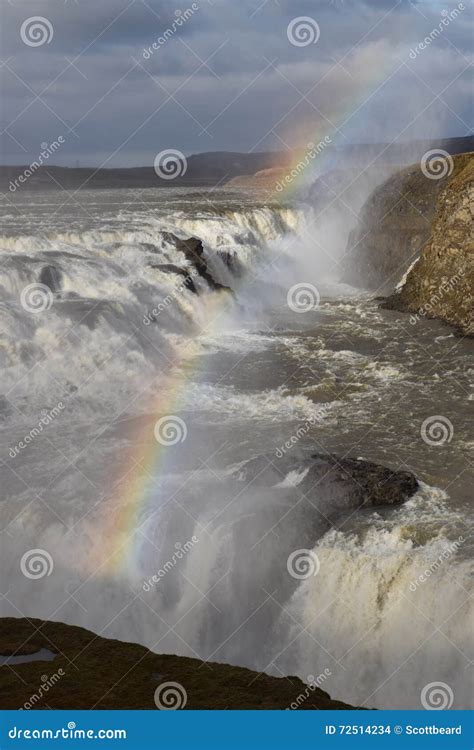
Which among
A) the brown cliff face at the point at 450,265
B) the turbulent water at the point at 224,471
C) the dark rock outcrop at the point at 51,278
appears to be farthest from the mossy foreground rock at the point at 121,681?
the brown cliff face at the point at 450,265

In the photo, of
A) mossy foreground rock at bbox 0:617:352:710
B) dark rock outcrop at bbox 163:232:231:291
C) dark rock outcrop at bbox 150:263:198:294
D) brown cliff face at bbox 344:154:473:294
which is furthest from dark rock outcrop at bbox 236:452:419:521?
brown cliff face at bbox 344:154:473:294

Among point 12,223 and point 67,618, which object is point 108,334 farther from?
point 12,223

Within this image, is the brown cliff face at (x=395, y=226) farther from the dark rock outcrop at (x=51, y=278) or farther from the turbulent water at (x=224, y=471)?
the dark rock outcrop at (x=51, y=278)

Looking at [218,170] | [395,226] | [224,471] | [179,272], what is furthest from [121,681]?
[218,170]

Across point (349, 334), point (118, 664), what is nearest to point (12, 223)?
point (349, 334)

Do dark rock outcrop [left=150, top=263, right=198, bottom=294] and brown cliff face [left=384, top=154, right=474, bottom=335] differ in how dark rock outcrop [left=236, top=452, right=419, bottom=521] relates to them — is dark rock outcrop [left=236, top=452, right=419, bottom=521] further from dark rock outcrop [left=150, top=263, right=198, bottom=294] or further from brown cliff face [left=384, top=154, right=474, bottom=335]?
dark rock outcrop [left=150, top=263, right=198, bottom=294]

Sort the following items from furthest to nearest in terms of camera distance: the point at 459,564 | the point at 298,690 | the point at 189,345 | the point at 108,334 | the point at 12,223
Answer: the point at 12,223
the point at 189,345
the point at 108,334
the point at 459,564
the point at 298,690
